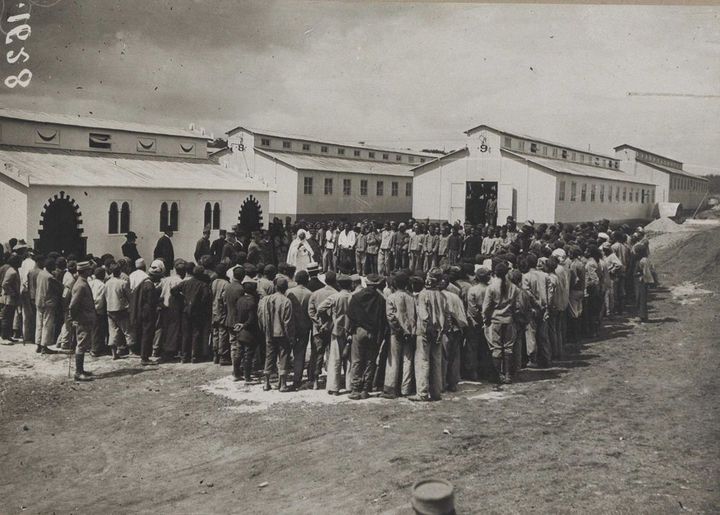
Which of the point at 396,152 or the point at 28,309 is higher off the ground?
the point at 396,152

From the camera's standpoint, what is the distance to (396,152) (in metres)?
45.3

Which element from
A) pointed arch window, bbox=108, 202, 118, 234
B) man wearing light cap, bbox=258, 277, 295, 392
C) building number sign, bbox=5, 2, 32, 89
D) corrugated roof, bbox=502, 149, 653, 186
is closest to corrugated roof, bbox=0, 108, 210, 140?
pointed arch window, bbox=108, 202, 118, 234

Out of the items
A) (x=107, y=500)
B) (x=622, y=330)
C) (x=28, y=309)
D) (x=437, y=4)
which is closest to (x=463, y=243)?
(x=622, y=330)

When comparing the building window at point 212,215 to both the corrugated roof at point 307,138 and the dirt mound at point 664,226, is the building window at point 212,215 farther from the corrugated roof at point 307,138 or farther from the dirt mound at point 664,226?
the dirt mound at point 664,226

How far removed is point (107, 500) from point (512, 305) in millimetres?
5803

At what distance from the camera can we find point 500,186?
26.4 meters

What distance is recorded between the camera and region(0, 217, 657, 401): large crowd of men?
8.12m

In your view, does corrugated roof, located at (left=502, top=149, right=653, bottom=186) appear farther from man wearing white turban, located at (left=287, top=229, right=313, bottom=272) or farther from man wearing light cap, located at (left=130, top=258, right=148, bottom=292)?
man wearing light cap, located at (left=130, top=258, right=148, bottom=292)

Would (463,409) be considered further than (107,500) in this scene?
Yes

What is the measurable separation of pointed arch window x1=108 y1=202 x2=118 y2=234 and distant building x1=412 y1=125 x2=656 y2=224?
1424 cm

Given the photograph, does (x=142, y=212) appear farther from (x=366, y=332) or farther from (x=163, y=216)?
(x=366, y=332)

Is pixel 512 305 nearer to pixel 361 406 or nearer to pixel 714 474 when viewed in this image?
pixel 361 406

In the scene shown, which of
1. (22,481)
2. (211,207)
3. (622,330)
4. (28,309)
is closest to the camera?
(22,481)

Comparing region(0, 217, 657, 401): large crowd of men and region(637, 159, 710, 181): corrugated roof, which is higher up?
region(637, 159, 710, 181): corrugated roof
